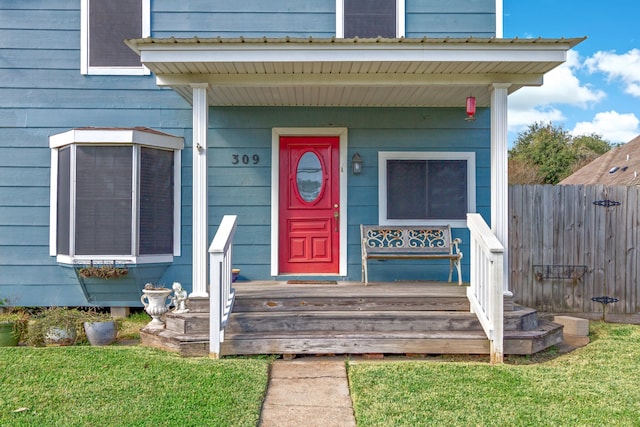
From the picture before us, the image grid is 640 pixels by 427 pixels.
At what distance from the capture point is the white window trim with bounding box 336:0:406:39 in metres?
5.91

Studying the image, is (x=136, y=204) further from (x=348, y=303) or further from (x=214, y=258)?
(x=348, y=303)

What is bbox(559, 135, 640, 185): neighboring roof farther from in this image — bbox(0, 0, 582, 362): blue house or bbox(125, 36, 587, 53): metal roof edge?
bbox(125, 36, 587, 53): metal roof edge

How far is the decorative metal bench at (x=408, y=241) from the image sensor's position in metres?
5.46

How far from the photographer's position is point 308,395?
340 centimetres

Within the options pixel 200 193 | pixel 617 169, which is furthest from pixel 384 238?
pixel 617 169

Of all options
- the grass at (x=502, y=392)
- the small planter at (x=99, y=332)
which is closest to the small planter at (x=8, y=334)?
the small planter at (x=99, y=332)

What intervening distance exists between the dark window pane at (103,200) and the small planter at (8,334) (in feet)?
3.18

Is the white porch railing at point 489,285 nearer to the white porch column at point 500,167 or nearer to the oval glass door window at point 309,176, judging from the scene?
the white porch column at point 500,167

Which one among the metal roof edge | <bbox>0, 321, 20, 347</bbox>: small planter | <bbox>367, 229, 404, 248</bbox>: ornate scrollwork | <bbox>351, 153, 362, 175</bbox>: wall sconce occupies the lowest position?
<bbox>0, 321, 20, 347</bbox>: small planter

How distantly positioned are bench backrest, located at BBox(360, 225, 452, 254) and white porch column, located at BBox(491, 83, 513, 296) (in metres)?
1.07

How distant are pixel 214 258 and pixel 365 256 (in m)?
1.94

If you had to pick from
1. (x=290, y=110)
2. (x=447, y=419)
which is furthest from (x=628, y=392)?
(x=290, y=110)

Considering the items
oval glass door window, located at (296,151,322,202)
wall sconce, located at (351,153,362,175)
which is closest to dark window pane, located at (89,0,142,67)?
oval glass door window, located at (296,151,322,202)

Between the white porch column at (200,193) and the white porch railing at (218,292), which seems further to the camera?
the white porch column at (200,193)
